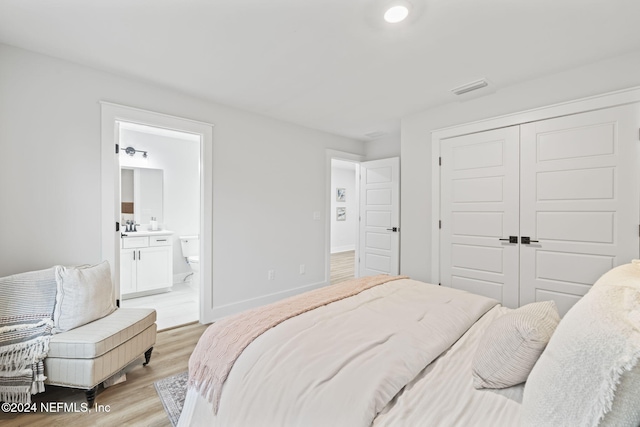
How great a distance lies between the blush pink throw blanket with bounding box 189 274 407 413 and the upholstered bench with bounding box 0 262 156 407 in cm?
86

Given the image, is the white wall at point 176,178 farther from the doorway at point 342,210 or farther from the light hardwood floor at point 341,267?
the doorway at point 342,210

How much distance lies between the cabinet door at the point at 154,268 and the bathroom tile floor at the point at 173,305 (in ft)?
0.55

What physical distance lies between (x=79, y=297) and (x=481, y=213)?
3.58m

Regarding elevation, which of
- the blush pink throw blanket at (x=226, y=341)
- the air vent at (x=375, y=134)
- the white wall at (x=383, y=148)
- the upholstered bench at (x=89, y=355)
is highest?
the air vent at (x=375, y=134)

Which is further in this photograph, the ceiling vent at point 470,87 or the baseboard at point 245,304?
the baseboard at point 245,304

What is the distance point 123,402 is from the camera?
6.08ft

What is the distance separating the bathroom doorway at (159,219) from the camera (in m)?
3.83

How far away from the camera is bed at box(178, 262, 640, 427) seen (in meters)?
0.69

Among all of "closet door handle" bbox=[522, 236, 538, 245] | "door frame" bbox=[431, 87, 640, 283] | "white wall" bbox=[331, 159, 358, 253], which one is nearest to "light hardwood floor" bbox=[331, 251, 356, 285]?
"white wall" bbox=[331, 159, 358, 253]

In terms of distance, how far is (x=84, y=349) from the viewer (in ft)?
5.85

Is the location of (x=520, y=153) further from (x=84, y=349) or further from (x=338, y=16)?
(x=84, y=349)

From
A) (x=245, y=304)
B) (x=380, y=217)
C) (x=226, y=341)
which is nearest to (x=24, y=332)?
(x=226, y=341)

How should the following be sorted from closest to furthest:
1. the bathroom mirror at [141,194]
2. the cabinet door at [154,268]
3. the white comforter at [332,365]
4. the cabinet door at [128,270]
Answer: the white comforter at [332,365] < the cabinet door at [128,270] < the cabinet door at [154,268] < the bathroom mirror at [141,194]

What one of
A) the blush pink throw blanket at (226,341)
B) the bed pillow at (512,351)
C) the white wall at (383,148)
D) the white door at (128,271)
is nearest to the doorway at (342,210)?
the white wall at (383,148)
